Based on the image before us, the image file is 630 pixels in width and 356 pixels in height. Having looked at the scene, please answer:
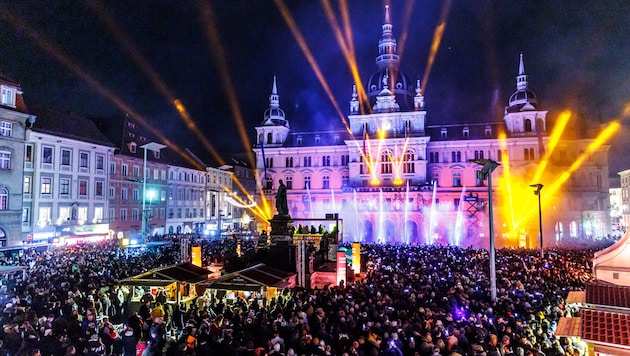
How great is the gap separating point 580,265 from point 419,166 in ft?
126

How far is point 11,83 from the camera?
34062 mm

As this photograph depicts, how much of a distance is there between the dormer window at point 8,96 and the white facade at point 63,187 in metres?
3.00

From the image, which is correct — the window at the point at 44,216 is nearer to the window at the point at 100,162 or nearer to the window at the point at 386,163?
the window at the point at 100,162

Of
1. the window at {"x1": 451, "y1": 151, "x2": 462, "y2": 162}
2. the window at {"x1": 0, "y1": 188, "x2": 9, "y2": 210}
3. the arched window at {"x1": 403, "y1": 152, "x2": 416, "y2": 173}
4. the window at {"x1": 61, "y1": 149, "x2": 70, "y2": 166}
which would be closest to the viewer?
the window at {"x1": 0, "y1": 188, "x2": 9, "y2": 210}

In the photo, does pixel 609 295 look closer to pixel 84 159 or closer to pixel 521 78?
pixel 84 159

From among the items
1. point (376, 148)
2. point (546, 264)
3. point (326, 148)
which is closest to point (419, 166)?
point (376, 148)

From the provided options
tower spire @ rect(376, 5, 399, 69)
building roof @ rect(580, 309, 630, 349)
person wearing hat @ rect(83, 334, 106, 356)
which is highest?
tower spire @ rect(376, 5, 399, 69)

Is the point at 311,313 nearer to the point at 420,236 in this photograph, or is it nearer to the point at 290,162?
the point at 420,236

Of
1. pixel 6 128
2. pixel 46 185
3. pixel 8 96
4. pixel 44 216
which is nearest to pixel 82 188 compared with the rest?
pixel 46 185

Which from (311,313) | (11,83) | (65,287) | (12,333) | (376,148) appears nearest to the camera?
(12,333)

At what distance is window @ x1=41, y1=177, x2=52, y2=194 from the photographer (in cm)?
3766

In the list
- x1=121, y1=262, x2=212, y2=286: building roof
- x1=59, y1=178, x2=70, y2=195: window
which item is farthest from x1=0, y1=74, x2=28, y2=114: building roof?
x1=121, y1=262, x2=212, y2=286: building roof

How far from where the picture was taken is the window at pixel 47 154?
3766 centimetres

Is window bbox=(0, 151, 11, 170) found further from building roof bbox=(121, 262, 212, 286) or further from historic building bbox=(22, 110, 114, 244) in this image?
building roof bbox=(121, 262, 212, 286)
